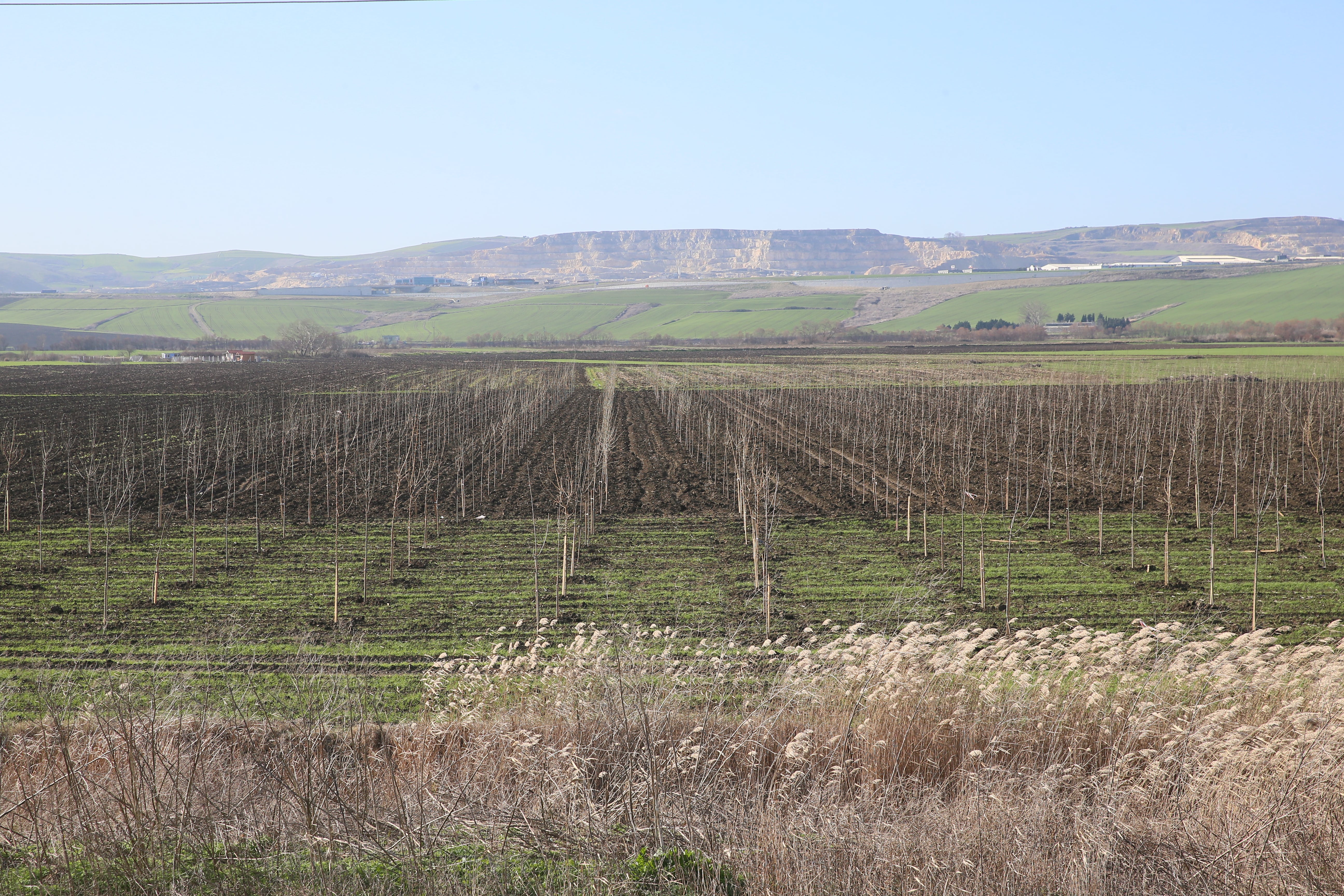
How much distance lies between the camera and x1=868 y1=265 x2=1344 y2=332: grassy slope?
4530 inches

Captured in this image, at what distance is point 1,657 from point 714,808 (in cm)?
1119

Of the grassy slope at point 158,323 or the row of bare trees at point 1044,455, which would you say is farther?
the grassy slope at point 158,323

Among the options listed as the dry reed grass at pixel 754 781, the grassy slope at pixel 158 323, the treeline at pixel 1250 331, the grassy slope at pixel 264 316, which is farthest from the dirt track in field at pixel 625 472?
the grassy slope at pixel 264 316

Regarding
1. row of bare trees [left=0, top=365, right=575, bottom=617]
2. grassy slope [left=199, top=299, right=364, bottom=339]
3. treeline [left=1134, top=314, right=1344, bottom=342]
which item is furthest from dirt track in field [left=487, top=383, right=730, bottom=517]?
grassy slope [left=199, top=299, right=364, bottom=339]

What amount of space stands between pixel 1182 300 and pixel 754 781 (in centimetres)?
15220

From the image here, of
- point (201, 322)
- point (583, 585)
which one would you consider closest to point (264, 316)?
point (201, 322)

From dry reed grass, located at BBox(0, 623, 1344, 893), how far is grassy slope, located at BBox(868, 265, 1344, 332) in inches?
4946

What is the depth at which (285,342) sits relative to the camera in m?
113

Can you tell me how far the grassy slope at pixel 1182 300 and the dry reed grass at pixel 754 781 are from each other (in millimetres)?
125627

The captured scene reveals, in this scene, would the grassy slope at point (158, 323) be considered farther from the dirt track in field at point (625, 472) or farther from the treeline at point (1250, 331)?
the treeline at point (1250, 331)

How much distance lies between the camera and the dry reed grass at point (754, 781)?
4.53 m

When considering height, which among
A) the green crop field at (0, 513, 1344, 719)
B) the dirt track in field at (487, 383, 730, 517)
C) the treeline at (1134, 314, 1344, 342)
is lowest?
the green crop field at (0, 513, 1344, 719)

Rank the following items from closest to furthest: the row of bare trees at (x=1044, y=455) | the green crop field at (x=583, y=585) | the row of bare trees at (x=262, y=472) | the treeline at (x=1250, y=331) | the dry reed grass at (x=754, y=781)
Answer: the dry reed grass at (x=754, y=781), the green crop field at (x=583, y=585), the row of bare trees at (x=262, y=472), the row of bare trees at (x=1044, y=455), the treeline at (x=1250, y=331)

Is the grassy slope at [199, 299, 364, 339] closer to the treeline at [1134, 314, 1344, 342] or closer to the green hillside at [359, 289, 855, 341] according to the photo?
the green hillside at [359, 289, 855, 341]
